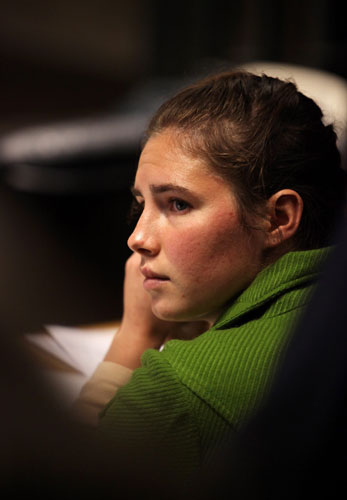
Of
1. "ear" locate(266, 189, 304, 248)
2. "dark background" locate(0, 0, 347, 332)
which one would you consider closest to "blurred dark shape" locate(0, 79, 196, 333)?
"dark background" locate(0, 0, 347, 332)

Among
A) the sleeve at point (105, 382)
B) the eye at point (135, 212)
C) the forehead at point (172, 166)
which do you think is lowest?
the sleeve at point (105, 382)

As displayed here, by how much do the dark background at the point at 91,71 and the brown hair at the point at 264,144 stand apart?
121mm

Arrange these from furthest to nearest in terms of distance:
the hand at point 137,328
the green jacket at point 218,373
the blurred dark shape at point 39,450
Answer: the hand at point 137,328, the green jacket at point 218,373, the blurred dark shape at point 39,450

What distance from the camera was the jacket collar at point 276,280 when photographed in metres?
0.33

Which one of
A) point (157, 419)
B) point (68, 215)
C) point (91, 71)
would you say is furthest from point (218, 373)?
point (91, 71)

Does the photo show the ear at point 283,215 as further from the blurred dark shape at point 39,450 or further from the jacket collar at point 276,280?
the blurred dark shape at point 39,450

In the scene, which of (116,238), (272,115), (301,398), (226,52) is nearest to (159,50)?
(226,52)

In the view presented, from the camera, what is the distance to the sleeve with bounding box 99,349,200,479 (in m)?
0.25

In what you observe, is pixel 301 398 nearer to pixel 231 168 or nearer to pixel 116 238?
pixel 231 168

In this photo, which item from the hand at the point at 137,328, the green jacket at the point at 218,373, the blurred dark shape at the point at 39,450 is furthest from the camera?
the hand at the point at 137,328

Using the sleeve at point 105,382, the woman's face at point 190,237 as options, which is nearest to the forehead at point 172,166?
the woman's face at point 190,237

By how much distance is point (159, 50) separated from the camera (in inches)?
93.0

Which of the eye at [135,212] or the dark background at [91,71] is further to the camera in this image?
the dark background at [91,71]

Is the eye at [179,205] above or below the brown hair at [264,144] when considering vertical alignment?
below
